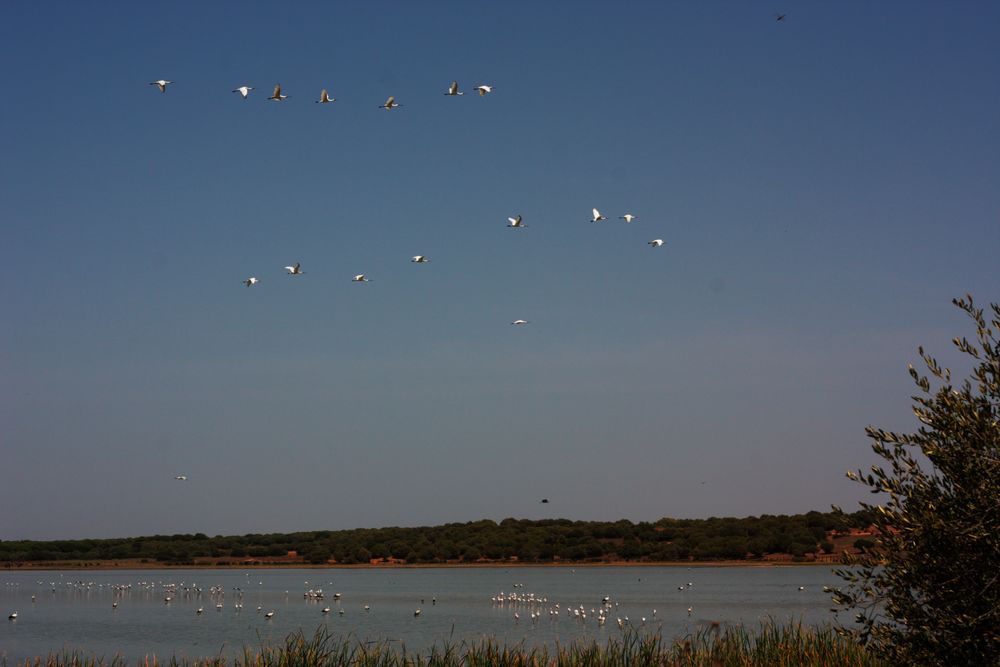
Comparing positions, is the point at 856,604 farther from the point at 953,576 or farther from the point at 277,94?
the point at 277,94

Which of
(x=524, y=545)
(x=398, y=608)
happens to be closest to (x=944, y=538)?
(x=398, y=608)

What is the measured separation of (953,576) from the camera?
1381cm

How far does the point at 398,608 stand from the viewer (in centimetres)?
6494

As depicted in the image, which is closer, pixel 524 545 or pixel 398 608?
pixel 398 608

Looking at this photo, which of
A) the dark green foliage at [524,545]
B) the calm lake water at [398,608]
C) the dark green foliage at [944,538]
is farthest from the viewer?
the dark green foliage at [524,545]

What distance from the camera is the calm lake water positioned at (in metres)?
46.4

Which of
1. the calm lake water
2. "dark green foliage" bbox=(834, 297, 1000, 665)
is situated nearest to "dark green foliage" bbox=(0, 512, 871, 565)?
the calm lake water

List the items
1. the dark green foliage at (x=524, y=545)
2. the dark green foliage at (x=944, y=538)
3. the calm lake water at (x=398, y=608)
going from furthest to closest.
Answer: the dark green foliage at (x=524, y=545) < the calm lake water at (x=398, y=608) < the dark green foliage at (x=944, y=538)

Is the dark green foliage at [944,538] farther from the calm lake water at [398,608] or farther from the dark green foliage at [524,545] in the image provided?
the dark green foliage at [524,545]

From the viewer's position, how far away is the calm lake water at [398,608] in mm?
46375

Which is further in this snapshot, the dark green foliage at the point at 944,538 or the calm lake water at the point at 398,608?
the calm lake water at the point at 398,608

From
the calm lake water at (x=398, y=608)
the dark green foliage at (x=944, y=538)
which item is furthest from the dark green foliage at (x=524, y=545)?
the dark green foliage at (x=944, y=538)

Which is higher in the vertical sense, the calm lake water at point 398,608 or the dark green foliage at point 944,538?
the dark green foliage at point 944,538

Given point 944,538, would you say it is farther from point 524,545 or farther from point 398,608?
point 524,545
